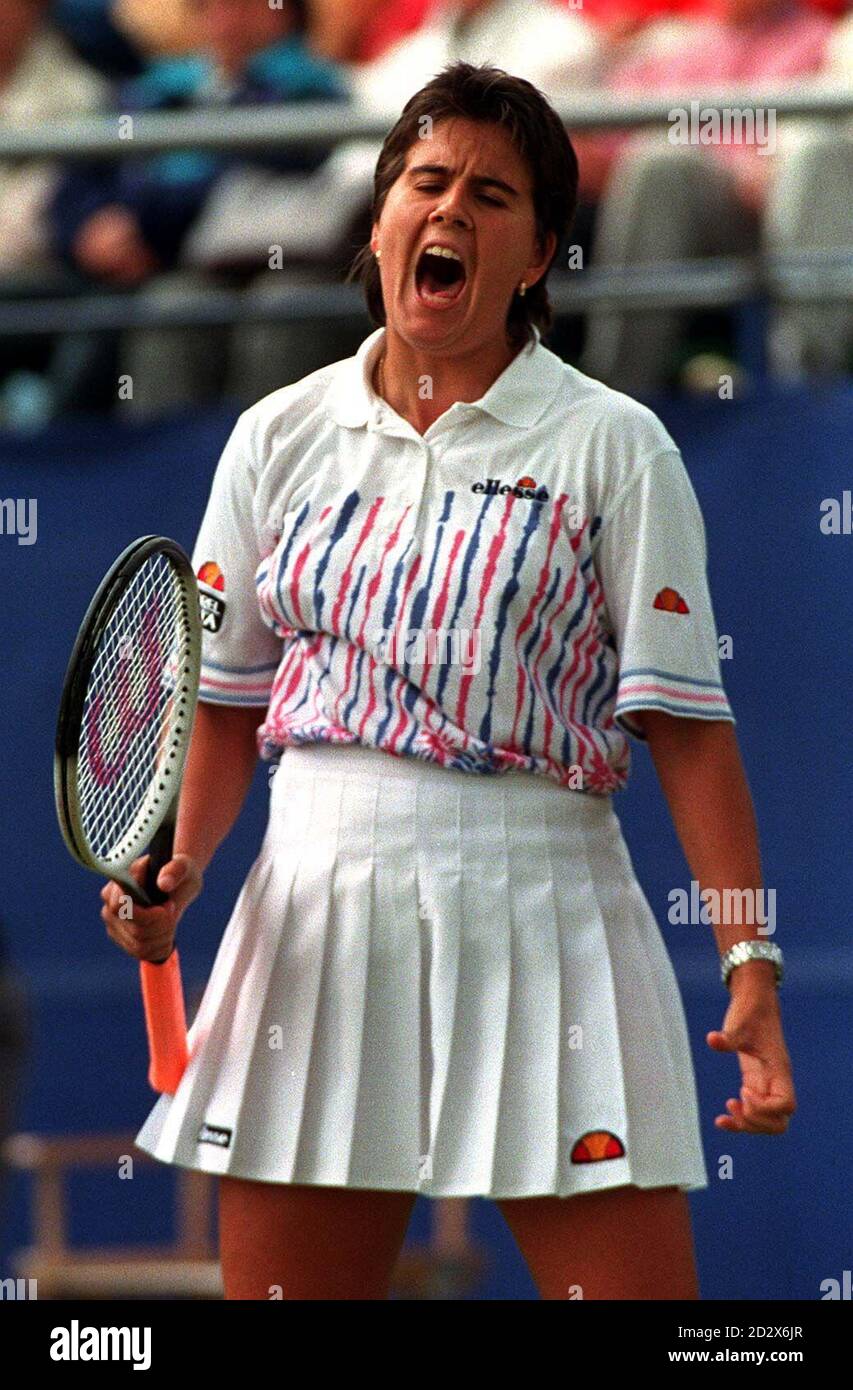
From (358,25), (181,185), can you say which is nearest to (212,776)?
(181,185)

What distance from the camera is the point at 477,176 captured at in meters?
Result: 2.20

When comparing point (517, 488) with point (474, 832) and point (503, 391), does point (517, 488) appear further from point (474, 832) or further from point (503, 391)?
point (474, 832)

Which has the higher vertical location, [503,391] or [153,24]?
[153,24]

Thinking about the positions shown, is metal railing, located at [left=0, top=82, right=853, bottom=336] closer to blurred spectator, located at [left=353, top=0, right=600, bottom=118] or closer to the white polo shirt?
blurred spectator, located at [left=353, top=0, right=600, bottom=118]

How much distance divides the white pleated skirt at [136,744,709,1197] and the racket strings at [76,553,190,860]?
0.17 m

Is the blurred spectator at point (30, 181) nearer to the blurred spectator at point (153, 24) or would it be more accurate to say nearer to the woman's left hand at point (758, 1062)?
the blurred spectator at point (153, 24)

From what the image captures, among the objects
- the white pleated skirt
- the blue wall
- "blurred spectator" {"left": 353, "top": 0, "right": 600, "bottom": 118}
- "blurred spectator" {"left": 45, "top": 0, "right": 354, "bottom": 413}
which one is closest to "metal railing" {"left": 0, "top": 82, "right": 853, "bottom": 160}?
"blurred spectator" {"left": 45, "top": 0, "right": 354, "bottom": 413}

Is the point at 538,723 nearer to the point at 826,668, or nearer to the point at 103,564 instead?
the point at 826,668

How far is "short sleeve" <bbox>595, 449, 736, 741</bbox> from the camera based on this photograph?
85.7 inches

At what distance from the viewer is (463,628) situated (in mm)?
2158

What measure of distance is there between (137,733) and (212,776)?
0.09 meters

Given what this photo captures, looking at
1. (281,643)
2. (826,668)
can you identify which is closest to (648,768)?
(826,668)

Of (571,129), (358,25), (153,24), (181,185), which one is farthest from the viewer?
(153,24)

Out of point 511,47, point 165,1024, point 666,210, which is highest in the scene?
point 511,47
